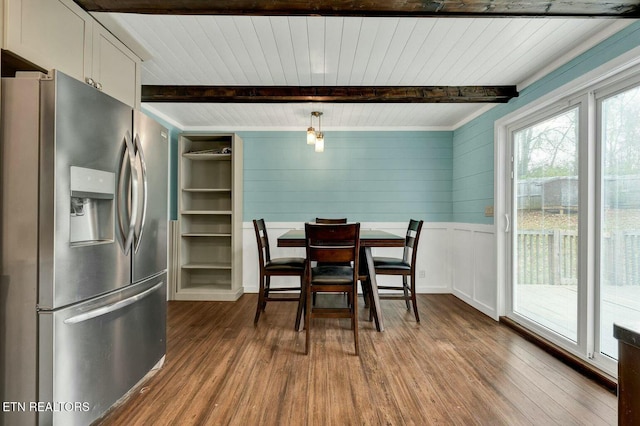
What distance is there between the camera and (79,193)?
1.40m

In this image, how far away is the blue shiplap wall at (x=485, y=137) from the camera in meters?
1.97

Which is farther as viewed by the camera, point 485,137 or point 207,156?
point 207,156

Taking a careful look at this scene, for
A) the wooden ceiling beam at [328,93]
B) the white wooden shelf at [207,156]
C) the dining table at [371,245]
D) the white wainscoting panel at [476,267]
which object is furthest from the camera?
the white wooden shelf at [207,156]

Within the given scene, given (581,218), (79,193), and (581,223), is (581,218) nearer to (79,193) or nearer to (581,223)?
(581,223)

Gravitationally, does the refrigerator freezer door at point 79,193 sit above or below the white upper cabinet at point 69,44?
below

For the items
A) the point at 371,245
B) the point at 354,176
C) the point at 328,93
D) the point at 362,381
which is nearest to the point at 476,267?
the point at 371,245

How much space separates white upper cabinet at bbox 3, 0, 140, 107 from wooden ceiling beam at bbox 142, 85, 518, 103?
0.79 meters

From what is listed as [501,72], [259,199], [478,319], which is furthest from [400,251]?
[501,72]

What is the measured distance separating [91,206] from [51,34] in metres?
0.88

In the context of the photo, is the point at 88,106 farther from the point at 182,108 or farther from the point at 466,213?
the point at 466,213

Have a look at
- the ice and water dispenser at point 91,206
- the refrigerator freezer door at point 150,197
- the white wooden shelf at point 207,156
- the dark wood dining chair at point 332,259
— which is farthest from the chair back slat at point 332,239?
the white wooden shelf at point 207,156

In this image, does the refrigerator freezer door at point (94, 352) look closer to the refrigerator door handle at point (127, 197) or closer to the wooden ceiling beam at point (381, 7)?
the refrigerator door handle at point (127, 197)

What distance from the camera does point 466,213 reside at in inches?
153

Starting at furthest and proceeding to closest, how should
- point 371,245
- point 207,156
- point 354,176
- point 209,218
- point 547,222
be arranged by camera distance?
point 354,176
point 209,218
point 207,156
point 371,245
point 547,222
